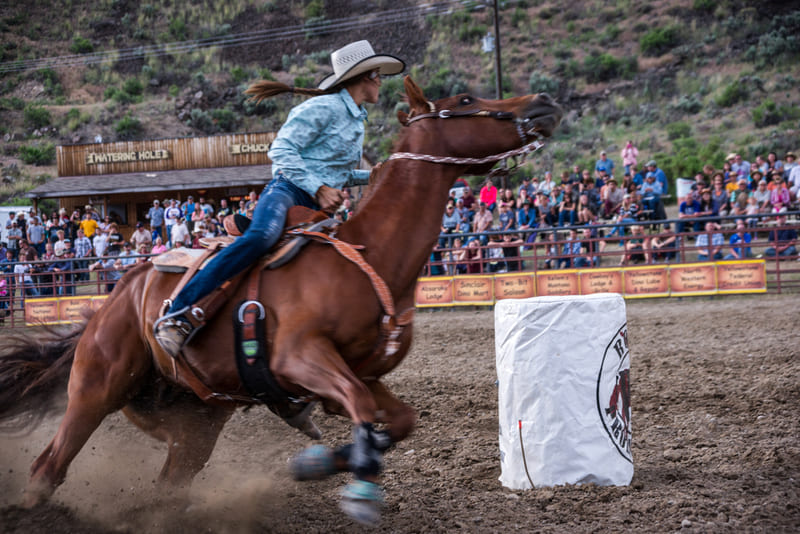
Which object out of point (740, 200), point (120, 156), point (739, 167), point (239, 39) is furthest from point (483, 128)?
point (239, 39)

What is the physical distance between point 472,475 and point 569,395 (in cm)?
102

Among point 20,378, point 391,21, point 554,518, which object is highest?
point 391,21

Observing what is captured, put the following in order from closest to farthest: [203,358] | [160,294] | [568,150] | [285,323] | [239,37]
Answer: [285,323] < [203,358] < [160,294] < [568,150] < [239,37]

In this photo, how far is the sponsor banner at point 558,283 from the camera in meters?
13.9

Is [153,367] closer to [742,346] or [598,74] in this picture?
[742,346]

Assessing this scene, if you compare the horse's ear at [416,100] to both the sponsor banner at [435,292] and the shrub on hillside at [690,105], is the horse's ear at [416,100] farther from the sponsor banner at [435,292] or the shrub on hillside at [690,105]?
the shrub on hillside at [690,105]

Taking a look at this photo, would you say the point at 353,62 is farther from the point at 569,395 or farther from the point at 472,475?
the point at 472,475

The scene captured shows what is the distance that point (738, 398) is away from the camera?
5.83 m

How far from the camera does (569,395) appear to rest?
13.3ft

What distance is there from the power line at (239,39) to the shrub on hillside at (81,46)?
114 centimetres

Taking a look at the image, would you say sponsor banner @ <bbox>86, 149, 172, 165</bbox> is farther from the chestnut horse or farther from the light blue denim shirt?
the light blue denim shirt

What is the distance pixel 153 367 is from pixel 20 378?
104cm

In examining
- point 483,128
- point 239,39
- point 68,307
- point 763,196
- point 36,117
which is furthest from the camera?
point 239,39

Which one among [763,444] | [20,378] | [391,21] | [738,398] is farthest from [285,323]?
[391,21]
